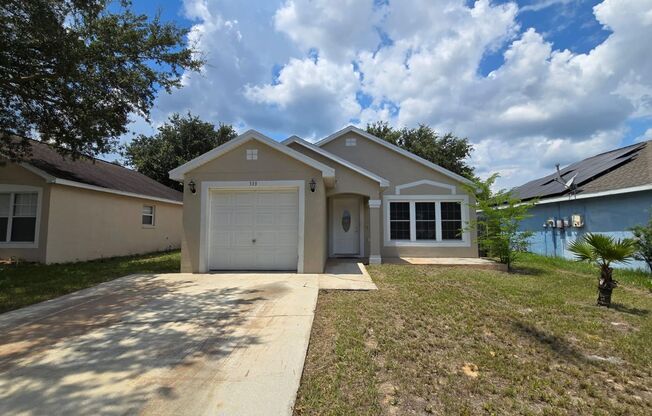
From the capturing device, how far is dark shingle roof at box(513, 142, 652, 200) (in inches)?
438

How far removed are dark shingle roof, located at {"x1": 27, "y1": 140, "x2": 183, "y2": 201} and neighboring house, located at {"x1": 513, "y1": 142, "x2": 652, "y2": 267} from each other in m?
15.9

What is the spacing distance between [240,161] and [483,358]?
25.2 feet

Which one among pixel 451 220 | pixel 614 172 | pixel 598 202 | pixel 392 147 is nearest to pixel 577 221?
pixel 598 202

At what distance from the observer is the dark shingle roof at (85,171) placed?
1235 centimetres

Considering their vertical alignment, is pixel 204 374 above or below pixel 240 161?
below

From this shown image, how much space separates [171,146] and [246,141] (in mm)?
21856

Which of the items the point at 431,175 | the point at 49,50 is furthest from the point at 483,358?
the point at 49,50

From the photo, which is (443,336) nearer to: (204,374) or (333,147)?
(204,374)

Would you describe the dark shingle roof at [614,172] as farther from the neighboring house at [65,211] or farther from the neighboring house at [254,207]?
the neighboring house at [65,211]

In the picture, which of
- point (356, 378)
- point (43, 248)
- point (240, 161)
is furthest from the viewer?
point (43, 248)

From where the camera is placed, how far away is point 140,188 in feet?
54.4

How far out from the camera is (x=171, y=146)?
2817cm

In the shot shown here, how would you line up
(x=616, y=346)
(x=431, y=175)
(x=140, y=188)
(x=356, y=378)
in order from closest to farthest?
(x=356, y=378) → (x=616, y=346) → (x=431, y=175) → (x=140, y=188)

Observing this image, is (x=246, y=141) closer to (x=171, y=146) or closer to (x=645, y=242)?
(x=645, y=242)
